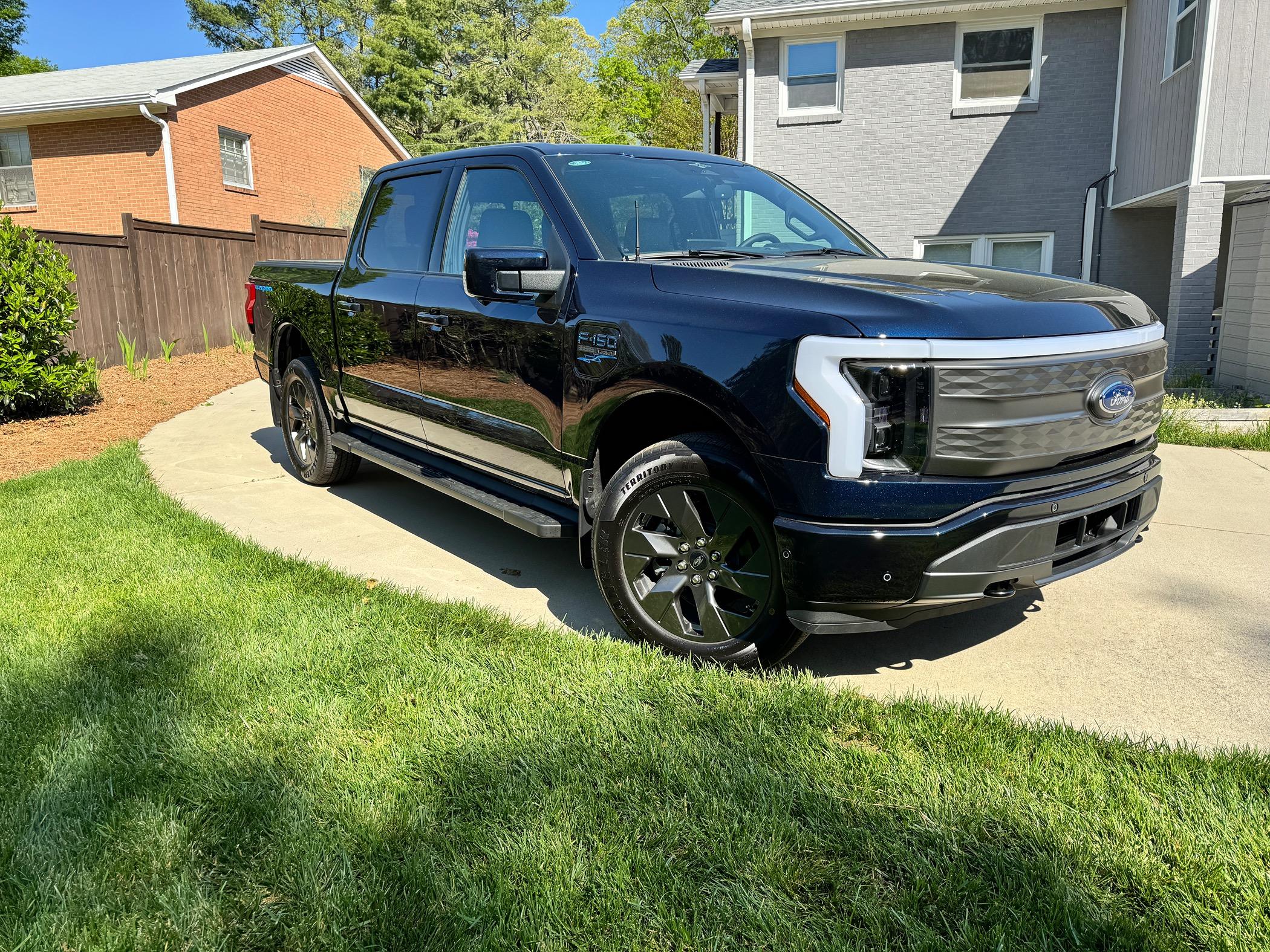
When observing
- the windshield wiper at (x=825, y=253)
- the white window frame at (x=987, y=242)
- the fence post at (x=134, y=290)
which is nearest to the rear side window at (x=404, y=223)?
the windshield wiper at (x=825, y=253)

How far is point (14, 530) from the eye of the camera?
17.8 feet

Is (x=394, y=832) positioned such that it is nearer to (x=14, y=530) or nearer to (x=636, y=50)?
(x=14, y=530)

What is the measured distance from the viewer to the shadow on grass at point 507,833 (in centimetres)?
220

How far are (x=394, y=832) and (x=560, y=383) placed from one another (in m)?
1.95

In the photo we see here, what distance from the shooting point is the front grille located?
9.48 feet

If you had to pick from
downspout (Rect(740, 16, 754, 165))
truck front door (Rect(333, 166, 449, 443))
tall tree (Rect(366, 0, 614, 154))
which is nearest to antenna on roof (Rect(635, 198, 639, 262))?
truck front door (Rect(333, 166, 449, 443))

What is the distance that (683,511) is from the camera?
3475 mm

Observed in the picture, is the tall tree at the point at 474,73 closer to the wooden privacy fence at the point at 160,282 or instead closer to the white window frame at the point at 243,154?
the white window frame at the point at 243,154

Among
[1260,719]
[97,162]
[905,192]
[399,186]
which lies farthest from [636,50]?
[1260,719]

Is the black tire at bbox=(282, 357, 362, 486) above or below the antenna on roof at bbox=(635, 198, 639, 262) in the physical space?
below

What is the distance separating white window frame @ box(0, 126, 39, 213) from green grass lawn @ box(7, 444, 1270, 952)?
21.9 m

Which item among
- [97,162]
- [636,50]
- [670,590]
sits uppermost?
[636,50]

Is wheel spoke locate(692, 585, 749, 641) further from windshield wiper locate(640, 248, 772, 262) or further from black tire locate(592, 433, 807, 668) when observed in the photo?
windshield wiper locate(640, 248, 772, 262)

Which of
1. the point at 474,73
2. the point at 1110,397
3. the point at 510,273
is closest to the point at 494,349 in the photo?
the point at 510,273
